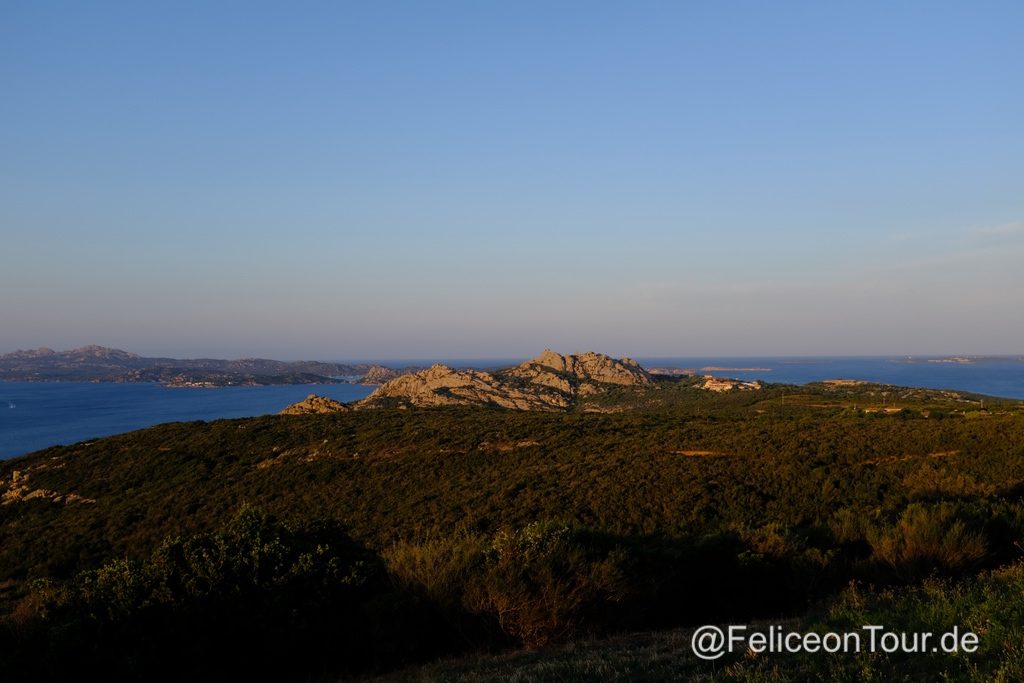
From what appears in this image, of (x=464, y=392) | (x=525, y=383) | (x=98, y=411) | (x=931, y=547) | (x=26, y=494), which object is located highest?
(x=931, y=547)

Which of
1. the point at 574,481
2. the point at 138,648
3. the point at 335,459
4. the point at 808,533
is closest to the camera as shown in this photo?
the point at 138,648

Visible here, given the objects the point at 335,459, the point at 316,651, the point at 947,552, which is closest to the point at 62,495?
the point at 335,459

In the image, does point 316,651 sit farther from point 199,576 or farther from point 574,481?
point 574,481

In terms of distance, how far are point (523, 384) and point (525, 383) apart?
121cm

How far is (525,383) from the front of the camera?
11125 cm

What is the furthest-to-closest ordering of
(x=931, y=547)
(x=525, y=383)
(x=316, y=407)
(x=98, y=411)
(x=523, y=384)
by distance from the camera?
(x=98, y=411) < (x=525, y=383) < (x=523, y=384) < (x=316, y=407) < (x=931, y=547)

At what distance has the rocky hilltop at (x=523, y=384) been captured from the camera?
307 ft

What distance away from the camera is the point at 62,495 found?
3111 centimetres

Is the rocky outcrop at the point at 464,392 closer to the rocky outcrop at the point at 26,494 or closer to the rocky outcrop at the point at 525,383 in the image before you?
the rocky outcrop at the point at 525,383

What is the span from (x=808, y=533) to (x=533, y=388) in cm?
9288

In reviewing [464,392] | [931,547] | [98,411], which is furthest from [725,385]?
[98,411]

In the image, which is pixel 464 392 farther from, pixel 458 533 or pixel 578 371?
pixel 458 533

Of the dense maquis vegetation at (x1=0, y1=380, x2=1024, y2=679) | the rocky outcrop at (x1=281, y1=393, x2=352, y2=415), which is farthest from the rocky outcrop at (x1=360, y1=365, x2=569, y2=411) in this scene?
the dense maquis vegetation at (x1=0, y1=380, x2=1024, y2=679)

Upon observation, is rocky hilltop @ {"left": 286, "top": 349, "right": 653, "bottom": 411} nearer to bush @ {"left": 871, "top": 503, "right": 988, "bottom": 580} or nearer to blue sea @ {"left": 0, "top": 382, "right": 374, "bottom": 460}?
blue sea @ {"left": 0, "top": 382, "right": 374, "bottom": 460}
